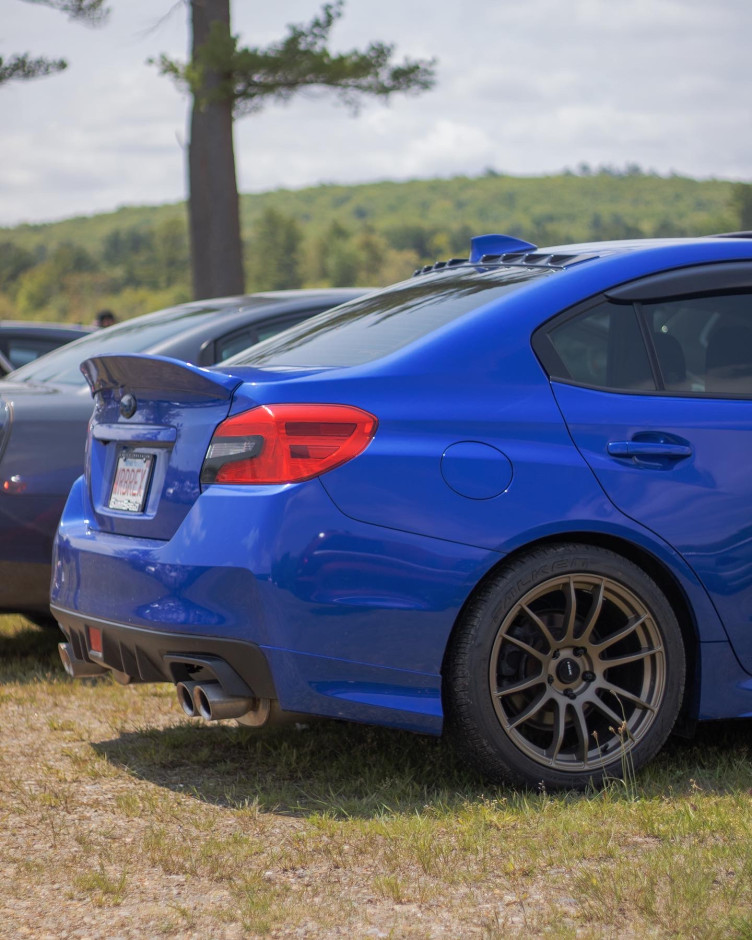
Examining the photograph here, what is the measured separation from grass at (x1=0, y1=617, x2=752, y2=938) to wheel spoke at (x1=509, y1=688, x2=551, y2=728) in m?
0.21

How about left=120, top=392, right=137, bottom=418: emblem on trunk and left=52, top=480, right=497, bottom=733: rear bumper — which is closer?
left=52, top=480, right=497, bottom=733: rear bumper

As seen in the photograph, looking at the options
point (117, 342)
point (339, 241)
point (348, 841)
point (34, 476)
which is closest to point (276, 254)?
point (339, 241)

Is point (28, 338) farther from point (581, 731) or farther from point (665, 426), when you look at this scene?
point (581, 731)

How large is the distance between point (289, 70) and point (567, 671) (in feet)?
45.0

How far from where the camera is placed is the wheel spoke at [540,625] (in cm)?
355

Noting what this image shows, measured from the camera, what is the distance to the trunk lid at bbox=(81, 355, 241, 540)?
3.58m

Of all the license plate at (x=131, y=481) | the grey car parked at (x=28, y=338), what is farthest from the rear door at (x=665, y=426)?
the grey car parked at (x=28, y=338)

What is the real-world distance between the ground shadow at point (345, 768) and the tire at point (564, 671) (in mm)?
110

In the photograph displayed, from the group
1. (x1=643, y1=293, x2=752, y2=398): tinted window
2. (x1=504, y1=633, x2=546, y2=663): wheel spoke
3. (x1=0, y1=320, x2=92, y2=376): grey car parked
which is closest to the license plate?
(x1=504, y1=633, x2=546, y2=663): wheel spoke

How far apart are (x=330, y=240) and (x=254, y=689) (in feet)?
324

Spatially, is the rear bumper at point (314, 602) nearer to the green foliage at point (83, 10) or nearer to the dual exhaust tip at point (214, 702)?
the dual exhaust tip at point (214, 702)

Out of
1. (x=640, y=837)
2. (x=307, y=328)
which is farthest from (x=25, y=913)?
(x=307, y=328)

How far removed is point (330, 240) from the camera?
100 m

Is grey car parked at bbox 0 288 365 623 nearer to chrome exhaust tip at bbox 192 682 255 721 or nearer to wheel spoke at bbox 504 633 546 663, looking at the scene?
chrome exhaust tip at bbox 192 682 255 721
